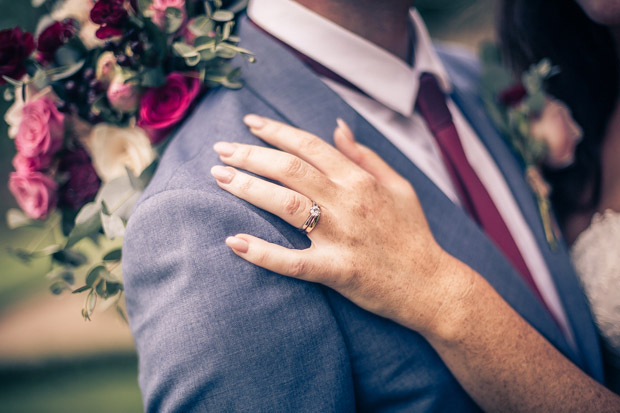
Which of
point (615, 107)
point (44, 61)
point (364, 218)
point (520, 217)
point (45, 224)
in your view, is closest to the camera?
point (364, 218)

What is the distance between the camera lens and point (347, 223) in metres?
0.89

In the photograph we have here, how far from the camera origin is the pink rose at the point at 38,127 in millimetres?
1089

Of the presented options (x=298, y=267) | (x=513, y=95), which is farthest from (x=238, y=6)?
(x=513, y=95)

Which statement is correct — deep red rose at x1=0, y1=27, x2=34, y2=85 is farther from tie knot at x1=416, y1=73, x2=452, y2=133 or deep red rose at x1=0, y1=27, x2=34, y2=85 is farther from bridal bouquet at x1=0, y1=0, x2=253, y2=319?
tie knot at x1=416, y1=73, x2=452, y2=133

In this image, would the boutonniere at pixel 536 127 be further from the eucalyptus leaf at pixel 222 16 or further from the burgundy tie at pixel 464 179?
the eucalyptus leaf at pixel 222 16

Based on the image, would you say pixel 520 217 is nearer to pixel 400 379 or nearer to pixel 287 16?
pixel 400 379

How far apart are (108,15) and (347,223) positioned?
706 mm

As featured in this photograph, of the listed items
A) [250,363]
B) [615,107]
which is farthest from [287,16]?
[615,107]

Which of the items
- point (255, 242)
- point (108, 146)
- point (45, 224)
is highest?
point (255, 242)

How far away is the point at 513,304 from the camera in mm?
1091

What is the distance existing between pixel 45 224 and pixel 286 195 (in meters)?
0.80

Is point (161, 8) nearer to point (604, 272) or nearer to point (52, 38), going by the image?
point (52, 38)

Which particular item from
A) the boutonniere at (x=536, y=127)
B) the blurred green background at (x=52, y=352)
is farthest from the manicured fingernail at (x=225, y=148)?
the blurred green background at (x=52, y=352)

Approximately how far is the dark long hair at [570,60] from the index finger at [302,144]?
1.07m
